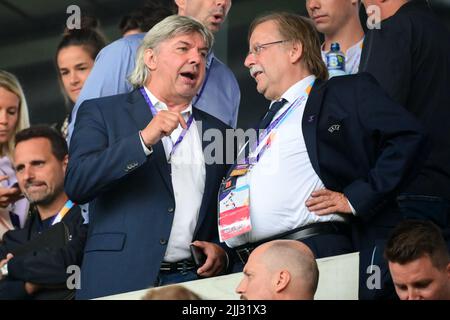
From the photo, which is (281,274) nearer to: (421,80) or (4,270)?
(421,80)

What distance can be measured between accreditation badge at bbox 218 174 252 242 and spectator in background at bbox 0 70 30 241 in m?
1.18

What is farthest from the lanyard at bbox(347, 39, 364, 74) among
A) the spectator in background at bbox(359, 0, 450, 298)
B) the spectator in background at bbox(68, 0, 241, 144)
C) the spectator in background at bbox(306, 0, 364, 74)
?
the spectator in background at bbox(68, 0, 241, 144)

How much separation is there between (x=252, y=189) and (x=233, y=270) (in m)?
0.37

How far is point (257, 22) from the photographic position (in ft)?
16.1

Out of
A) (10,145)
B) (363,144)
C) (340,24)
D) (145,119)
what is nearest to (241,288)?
(363,144)

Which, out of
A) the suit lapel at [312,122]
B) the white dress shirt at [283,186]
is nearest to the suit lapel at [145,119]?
the white dress shirt at [283,186]

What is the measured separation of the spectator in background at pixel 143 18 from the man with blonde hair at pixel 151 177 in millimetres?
514

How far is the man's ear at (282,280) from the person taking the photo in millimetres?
3994

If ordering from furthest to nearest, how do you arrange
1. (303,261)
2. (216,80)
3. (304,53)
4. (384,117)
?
1. (216,80)
2. (304,53)
3. (384,117)
4. (303,261)

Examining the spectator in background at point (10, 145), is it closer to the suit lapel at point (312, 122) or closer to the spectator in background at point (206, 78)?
the spectator in background at point (206, 78)

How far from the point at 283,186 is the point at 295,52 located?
Answer: 2.07ft

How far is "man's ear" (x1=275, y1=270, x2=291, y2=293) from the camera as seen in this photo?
3.99m

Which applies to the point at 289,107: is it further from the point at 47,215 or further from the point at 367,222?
the point at 47,215

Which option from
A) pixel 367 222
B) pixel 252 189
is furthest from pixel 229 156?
pixel 367 222
